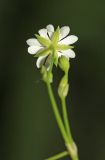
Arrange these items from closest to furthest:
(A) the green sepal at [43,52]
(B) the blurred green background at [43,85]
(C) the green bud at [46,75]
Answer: (C) the green bud at [46,75]
(A) the green sepal at [43,52]
(B) the blurred green background at [43,85]

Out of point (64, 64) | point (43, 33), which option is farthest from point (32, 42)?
point (64, 64)

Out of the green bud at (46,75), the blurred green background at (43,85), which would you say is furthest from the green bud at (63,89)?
the blurred green background at (43,85)

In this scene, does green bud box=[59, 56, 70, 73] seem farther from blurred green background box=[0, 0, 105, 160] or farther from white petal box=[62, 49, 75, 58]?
blurred green background box=[0, 0, 105, 160]

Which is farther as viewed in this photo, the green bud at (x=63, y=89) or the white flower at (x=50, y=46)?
the white flower at (x=50, y=46)

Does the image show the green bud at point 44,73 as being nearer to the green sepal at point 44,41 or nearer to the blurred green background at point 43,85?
the green sepal at point 44,41
